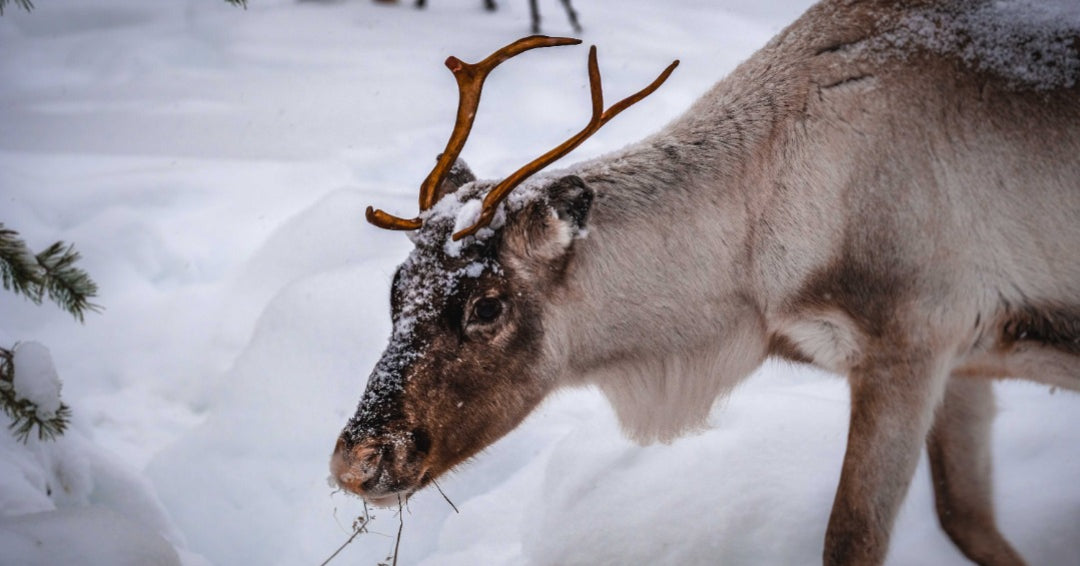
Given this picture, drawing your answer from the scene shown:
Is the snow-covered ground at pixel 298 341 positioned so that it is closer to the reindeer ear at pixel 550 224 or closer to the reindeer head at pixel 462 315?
the reindeer head at pixel 462 315

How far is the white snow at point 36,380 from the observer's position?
2.06m

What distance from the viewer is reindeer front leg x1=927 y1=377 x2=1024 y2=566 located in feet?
7.93

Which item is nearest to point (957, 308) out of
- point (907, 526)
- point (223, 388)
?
point (907, 526)

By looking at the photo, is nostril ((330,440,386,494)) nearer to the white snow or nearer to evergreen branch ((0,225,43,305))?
the white snow

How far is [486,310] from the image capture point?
6.69 ft

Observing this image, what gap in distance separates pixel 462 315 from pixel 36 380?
1.06 m

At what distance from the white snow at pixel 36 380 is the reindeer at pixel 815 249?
75cm

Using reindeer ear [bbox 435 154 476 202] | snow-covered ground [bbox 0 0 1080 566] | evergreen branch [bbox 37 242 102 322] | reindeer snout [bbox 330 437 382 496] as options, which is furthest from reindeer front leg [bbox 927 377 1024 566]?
evergreen branch [bbox 37 242 102 322]

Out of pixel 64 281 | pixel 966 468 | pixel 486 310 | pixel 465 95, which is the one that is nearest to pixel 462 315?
pixel 486 310

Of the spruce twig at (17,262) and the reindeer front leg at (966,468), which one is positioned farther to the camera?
the reindeer front leg at (966,468)

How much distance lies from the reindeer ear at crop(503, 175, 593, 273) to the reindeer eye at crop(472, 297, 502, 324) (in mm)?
114

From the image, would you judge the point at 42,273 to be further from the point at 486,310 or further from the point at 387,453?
the point at 486,310

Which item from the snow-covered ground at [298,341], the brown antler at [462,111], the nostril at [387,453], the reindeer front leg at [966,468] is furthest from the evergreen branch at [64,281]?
the reindeer front leg at [966,468]

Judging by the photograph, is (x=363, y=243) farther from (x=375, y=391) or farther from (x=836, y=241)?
(x=836, y=241)
